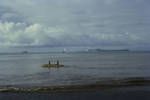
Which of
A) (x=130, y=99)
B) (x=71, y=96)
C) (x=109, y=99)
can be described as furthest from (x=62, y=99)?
(x=130, y=99)

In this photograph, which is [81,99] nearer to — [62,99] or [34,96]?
[62,99]

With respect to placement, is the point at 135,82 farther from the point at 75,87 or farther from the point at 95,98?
the point at 95,98

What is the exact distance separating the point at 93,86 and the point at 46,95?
10046 millimetres

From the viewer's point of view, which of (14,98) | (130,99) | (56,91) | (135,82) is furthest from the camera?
(135,82)

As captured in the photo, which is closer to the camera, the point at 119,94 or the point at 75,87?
the point at 119,94

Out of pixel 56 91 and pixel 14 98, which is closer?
pixel 14 98

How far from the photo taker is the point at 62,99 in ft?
112

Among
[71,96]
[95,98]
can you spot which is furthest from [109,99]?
[71,96]

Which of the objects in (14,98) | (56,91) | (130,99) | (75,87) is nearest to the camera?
(130,99)

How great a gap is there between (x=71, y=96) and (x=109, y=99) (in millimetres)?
4716

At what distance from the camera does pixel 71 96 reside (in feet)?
117

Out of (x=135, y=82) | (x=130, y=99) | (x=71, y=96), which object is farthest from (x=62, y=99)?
(x=135, y=82)

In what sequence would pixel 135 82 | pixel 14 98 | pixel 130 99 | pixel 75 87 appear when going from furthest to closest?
pixel 135 82
pixel 75 87
pixel 14 98
pixel 130 99

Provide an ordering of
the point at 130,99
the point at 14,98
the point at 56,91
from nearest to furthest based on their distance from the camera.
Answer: the point at 130,99
the point at 14,98
the point at 56,91
